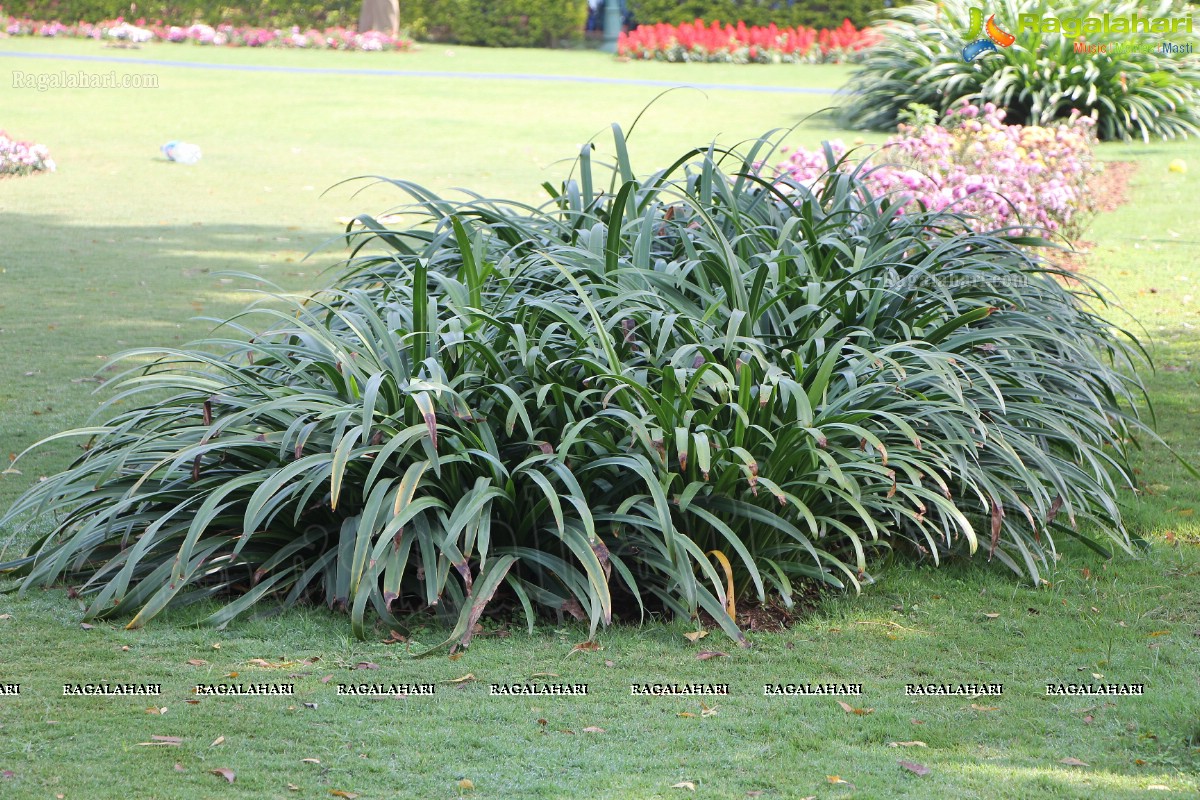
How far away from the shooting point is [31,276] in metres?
9.28

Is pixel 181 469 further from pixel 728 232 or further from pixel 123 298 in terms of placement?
pixel 123 298

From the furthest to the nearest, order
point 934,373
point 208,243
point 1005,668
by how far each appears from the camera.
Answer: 1. point 208,243
2. point 934,373
3. point 1005,668

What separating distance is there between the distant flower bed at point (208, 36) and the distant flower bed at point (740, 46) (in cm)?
624

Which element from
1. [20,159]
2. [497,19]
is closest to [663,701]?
[20,159]

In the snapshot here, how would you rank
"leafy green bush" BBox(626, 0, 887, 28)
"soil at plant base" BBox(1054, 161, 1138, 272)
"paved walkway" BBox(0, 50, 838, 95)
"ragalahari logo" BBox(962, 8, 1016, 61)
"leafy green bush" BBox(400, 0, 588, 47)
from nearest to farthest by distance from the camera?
"soil at plant base" BBox(1054, 161, 1138, 272)
"ragalahari logo" BBox(962, 8, 1016, 61)
"paved walkway" BBox(0, 50, 838, 95)
"leafy green bush" BBox(626, 0, 887, 28)
"leafy green bush" BBox(400, 0, 588, 47)

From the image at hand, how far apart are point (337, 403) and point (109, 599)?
968mm

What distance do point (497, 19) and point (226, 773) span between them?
32314 millimetres

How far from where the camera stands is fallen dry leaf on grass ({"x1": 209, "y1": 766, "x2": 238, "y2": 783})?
3018 millimetres

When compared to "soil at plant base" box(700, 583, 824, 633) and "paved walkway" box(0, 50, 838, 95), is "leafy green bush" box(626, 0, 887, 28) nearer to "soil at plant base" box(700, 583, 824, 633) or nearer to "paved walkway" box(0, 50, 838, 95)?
"paved walkway" box(0, 50, 838, 95)

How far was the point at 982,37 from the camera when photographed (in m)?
16.7

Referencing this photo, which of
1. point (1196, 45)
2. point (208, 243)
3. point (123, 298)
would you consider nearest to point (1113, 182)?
point (1196, 45)

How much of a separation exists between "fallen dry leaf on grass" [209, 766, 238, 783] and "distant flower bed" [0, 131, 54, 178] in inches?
492

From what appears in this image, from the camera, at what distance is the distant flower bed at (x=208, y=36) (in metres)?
29.7

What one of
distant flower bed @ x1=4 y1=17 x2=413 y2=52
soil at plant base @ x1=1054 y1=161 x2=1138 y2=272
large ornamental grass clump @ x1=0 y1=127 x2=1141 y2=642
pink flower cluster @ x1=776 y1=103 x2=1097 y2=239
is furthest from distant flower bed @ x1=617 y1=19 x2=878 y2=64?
large ornamental grass clump @ x1=0 y1=127 x2=1141 y2=642
